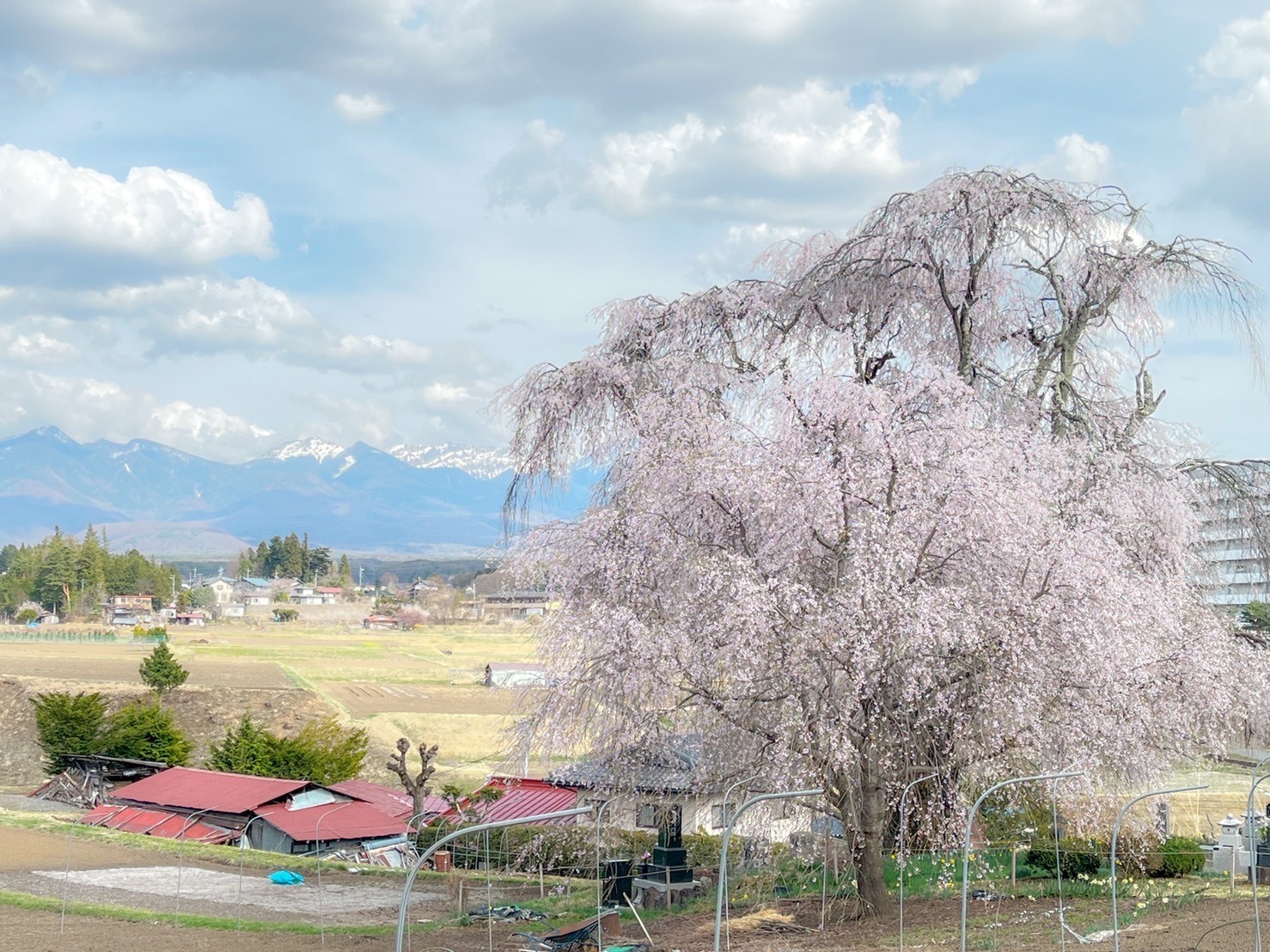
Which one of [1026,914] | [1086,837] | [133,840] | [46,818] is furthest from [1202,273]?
[46,818]

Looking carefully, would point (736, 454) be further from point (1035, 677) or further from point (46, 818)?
point (46, 818)

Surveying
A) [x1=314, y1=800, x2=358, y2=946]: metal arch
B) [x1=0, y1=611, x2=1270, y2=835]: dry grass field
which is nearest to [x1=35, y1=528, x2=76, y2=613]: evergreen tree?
[x1=0, y1=611, x2=1270, y2=835]: dry grass field

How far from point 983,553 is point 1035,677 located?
5.86ft

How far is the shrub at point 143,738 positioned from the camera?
4828cm

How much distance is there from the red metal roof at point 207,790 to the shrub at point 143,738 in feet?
16.6

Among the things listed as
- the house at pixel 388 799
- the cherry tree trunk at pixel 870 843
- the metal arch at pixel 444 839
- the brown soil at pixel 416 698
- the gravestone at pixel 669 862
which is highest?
the metal arch at pixel 444 839

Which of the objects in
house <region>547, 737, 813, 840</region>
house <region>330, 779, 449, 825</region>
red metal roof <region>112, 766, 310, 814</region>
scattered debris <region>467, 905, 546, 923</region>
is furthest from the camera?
house <region>330, 779, 449, 825</region>

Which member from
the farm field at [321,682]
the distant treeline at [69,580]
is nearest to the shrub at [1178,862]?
the farm field at [321,682]

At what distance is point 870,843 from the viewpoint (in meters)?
17.2

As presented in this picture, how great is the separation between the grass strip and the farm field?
13.9 feet

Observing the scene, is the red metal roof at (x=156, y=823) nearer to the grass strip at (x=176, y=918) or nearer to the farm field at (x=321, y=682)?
the farm field at (x=321, y=682)

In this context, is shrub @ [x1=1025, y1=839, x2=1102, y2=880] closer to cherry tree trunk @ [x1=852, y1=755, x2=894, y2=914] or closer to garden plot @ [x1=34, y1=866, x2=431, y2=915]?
cherry tree trunk @ [x1=852, y1=755, x2=894, y2=914]

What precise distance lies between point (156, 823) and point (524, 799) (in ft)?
46.1

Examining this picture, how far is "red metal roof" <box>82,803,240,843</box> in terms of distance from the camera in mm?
37625
